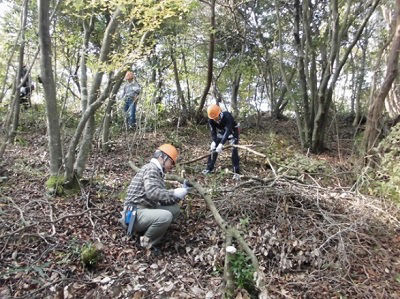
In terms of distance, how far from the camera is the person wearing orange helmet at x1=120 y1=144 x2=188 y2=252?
14.3ft

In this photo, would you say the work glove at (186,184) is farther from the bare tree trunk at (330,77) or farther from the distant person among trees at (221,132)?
the bare tree trunk at (330,77)

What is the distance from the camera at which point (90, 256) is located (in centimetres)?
384

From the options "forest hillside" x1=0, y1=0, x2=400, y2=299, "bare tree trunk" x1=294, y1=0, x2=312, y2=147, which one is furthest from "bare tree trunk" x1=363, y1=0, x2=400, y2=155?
"bare tree trunk" x1=294, y1=0, x2=312, y2=147

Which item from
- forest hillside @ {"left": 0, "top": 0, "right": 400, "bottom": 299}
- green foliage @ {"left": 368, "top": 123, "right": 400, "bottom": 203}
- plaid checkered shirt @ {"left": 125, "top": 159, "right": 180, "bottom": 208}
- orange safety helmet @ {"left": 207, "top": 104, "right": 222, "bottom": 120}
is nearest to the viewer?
forest hillside @ {"left": 0, "top": 0, "right": 400, "bottom": 299}

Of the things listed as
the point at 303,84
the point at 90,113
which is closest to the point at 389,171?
the point at 303,84

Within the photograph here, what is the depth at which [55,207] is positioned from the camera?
16.3 feet

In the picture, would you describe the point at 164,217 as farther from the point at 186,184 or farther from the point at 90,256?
the point at 90,256

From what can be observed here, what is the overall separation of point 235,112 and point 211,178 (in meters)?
6.14

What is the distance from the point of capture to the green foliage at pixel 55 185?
524 centimetres

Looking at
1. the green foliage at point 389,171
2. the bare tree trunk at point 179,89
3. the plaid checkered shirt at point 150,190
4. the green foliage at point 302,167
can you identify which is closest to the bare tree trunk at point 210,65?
the bare tree trunk at point 179,89

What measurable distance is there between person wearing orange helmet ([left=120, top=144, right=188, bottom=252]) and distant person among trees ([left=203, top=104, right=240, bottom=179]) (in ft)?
7.37

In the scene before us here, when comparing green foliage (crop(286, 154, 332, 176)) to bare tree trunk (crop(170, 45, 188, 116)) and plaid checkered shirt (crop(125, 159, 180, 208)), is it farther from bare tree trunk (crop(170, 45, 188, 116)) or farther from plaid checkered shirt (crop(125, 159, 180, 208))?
A: bare tree trunk (crop(170, 45, 188, 116))

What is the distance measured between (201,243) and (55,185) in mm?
2499

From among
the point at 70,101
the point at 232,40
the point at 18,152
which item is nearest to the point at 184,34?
the point at 232,40
